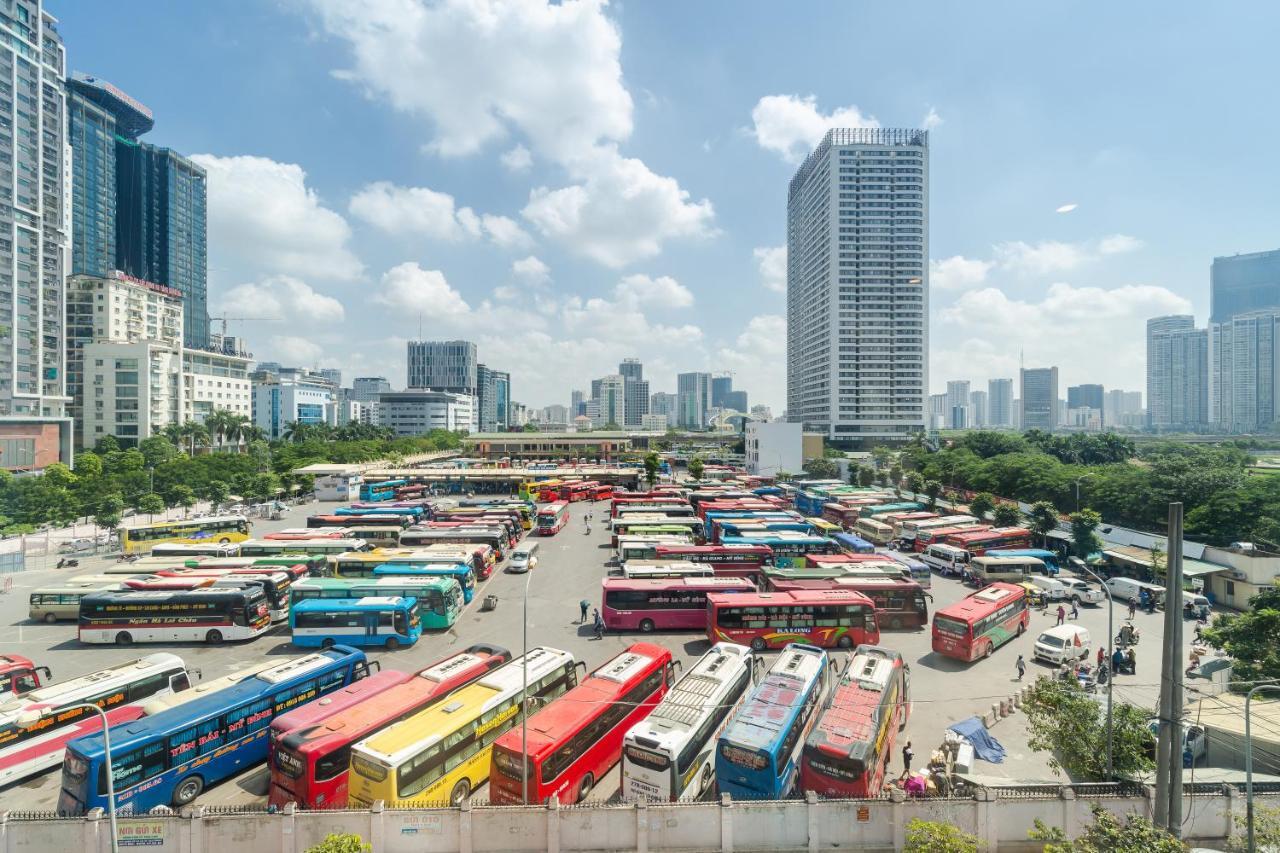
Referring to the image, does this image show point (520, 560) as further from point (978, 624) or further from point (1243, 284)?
point (1243, 284)

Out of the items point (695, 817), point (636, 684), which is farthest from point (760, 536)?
point (695, 817)

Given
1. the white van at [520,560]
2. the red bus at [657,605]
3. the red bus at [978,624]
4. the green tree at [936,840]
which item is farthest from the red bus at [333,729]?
the white van at [520,560]

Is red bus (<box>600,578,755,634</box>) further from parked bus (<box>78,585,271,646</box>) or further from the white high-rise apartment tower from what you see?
the white high-rise apartment tower

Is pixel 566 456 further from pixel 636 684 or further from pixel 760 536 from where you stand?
pixel 636 684

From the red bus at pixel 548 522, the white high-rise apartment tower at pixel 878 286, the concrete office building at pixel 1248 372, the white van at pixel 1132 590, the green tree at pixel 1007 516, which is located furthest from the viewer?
the concrete office building at pixel 1248 372

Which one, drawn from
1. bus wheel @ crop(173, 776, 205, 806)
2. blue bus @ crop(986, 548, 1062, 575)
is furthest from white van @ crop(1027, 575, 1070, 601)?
bus wheel @ crop(173, 776, 205, 806)

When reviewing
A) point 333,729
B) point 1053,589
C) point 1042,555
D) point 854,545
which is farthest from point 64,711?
point 1042,555

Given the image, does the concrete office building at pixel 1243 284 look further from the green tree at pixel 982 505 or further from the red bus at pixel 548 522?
the red bus at pixel 548 522
